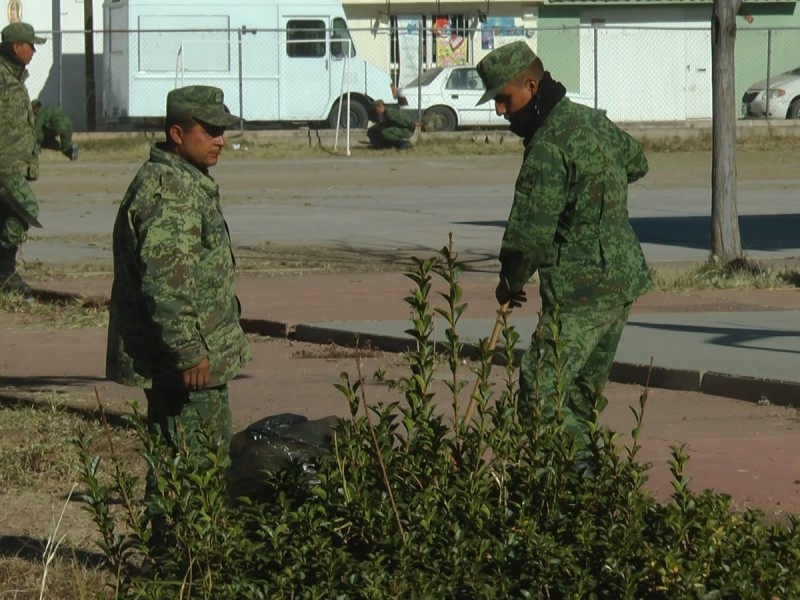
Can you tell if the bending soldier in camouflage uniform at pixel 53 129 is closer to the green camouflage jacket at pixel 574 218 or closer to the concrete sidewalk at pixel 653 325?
the concrete sidewalk at pixel 653 325

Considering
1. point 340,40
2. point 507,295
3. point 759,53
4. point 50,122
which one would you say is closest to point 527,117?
point 507,295

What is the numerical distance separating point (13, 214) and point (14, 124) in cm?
66

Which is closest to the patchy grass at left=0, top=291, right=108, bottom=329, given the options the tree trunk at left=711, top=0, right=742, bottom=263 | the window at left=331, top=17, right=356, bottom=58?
the tree trunk at left=711, top=0, right=742, bottom=263

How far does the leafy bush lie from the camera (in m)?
4.48

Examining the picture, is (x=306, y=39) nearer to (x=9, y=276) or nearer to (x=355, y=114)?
(x=355, y=114)

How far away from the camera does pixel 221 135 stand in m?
5.55

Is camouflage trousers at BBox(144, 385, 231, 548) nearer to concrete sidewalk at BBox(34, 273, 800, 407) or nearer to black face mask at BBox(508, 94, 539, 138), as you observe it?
black face mask at BBox(508, 94, 539, 138)

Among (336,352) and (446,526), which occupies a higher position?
(446,526)

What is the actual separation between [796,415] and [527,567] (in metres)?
4.45

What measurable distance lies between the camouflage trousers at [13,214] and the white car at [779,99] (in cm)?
2876

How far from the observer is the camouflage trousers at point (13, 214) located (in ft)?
39.1

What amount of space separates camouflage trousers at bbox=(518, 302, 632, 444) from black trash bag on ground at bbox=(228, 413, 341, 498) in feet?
2.38

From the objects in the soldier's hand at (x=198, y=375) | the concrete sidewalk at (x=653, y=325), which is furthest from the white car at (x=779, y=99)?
the soldier's hand at (x=198, y=375)

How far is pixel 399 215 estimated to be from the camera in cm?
2130
